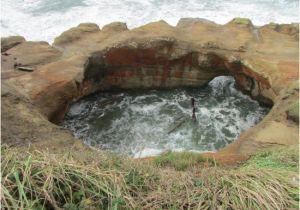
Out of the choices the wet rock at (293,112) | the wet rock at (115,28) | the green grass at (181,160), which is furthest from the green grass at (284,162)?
the wet rock at (115,28)

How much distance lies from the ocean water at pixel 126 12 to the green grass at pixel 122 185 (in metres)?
11.3

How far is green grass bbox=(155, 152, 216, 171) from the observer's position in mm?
5551

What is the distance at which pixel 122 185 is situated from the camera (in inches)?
132

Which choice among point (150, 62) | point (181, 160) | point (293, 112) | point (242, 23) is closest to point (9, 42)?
point (150, 62)

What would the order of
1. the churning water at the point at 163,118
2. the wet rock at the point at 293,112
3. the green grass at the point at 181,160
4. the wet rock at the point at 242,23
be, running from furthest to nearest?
the wet rock at the point at 242,23 < the churning water at the point at 163,118 < the wet rock at the point at 293,112 < the green grass at the point at 181,160

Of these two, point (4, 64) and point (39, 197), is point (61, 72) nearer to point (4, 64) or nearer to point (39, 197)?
point (4, 64)

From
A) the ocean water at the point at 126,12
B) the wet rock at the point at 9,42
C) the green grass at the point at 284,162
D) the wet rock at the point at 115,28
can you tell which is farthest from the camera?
the ocean water at the point at 126,12

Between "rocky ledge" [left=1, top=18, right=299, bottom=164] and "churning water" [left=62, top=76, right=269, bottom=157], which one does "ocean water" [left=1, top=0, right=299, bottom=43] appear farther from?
"churning water" [left=62, top=76, right=269, bottom=157]

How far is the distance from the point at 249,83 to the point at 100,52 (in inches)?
119

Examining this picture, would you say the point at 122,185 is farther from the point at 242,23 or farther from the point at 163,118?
the point at 242,23

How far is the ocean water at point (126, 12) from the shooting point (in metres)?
14.9

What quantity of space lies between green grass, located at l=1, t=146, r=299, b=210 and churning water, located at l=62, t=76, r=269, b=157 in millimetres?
4020

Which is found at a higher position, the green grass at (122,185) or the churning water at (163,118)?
the green grass at (122,185)

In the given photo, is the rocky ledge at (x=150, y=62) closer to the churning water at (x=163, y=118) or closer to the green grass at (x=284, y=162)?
the churning water at (x=163, y=118)
